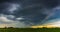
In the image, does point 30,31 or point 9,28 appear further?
point 9,28

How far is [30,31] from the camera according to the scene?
38.1 m

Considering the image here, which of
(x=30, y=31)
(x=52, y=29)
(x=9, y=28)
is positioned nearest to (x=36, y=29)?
(x=30, y=31)

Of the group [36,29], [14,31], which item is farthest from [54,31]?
[14,31]

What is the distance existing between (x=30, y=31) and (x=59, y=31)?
8745 mm

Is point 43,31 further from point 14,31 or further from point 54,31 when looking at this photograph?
point 14,31

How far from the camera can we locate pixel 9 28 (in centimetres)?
4066

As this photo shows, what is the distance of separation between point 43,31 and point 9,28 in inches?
387

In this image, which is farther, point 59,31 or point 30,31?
point 59,31

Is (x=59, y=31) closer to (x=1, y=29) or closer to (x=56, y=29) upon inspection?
(x=56, y=29)

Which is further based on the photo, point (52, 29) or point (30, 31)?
point (52, 29)

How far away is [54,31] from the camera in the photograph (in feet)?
133

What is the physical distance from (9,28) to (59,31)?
47.5 ft

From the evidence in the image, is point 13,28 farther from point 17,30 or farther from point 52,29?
point 52,29

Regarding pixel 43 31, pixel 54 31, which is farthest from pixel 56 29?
pixel 43 31
